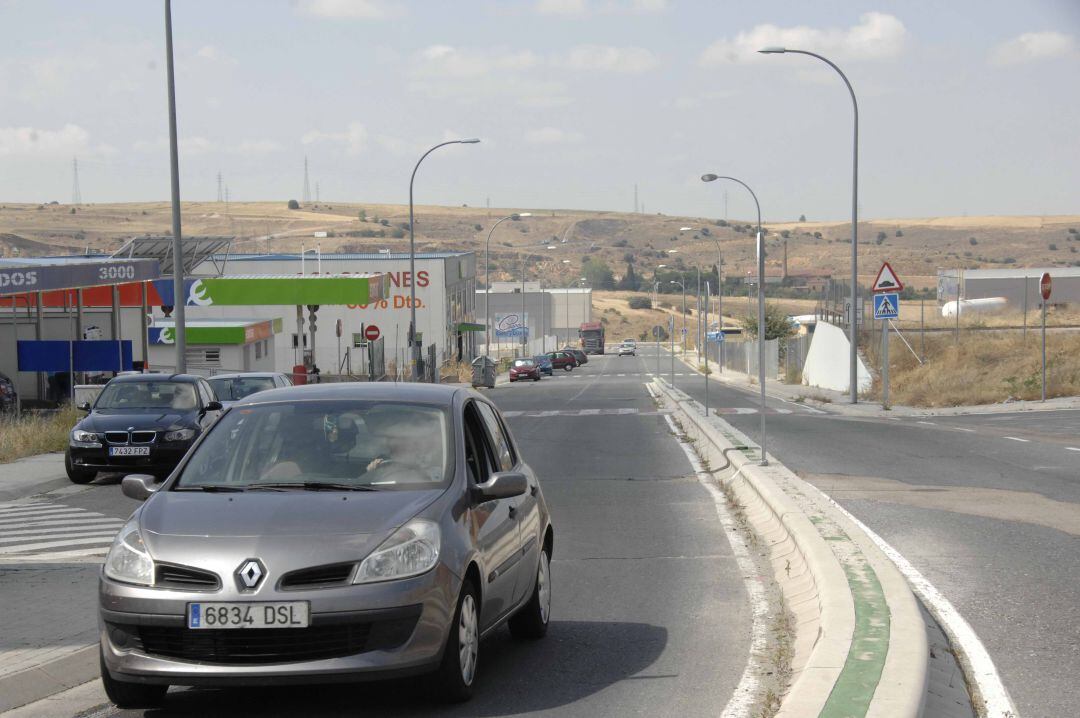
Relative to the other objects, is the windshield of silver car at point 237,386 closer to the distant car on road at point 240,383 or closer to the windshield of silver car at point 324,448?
the distant car on road at point 240,383

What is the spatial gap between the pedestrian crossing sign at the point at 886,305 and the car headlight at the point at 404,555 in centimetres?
2857

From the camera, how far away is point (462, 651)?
6.09m

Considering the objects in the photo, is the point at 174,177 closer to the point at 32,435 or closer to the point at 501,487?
the point at 32,435

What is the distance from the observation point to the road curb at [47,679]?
6.43 metres

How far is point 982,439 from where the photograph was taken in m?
23.2

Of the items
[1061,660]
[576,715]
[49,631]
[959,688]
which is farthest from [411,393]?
[1061,660]

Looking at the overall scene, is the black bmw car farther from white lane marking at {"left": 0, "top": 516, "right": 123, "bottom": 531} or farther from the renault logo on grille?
the renault logo on grille

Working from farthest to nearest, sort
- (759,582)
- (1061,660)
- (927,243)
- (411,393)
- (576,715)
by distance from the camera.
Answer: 1. (927,243)
2. (759,582)
3. (411,393)
4. (1061,660)
5. (576,715)

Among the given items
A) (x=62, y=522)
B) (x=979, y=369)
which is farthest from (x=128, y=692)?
(x=979, y=369)

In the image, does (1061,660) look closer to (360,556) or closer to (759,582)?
(759,582)

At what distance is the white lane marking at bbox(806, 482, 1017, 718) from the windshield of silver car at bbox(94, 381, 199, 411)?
12041 millimetres

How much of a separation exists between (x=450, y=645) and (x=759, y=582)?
4289 millimetres

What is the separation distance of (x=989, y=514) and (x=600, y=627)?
611 centimetres

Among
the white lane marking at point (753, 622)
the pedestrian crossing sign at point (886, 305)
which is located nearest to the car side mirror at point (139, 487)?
the white lane marking at point (753, 622)
